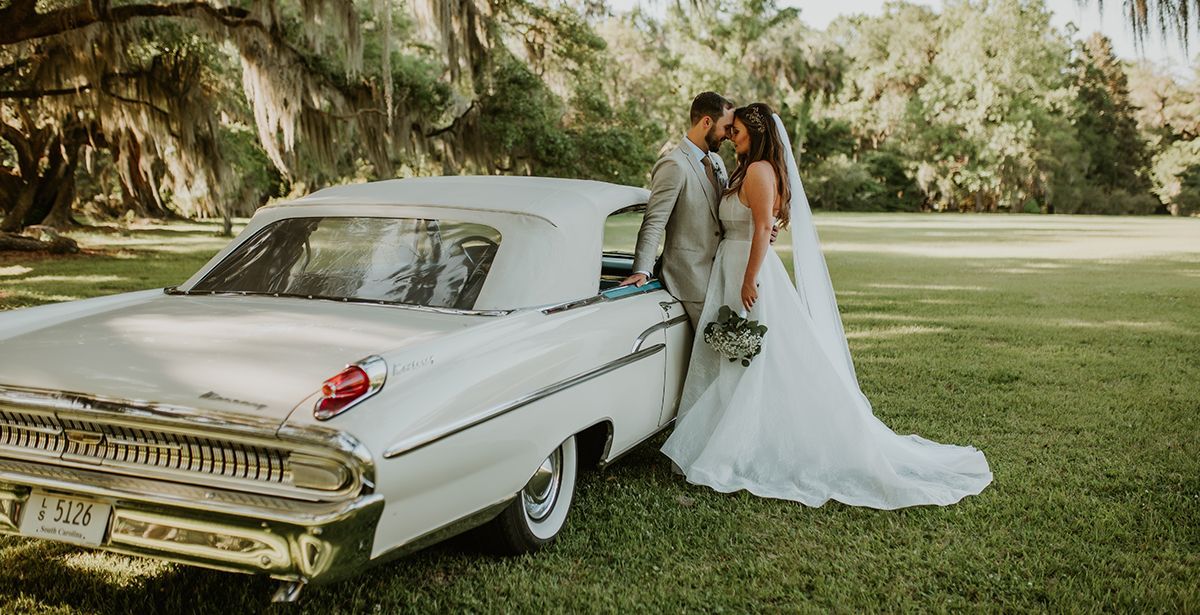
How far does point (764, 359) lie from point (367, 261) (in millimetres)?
2037

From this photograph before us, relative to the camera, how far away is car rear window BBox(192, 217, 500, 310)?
3.62 meters

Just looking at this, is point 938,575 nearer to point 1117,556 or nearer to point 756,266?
point 1117,556

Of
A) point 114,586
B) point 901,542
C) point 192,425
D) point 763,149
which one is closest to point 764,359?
point 763,149

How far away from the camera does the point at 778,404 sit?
4.62m

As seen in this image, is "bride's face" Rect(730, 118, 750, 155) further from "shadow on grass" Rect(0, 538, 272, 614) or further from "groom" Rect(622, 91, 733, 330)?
"shadow on grass" Rect(0, 538, 272, 614)

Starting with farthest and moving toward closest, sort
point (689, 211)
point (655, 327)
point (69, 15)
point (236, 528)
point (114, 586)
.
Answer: point (69, 15) → point (689, 211) → point (655, 327) → point (114, 586) → point (236, 528)

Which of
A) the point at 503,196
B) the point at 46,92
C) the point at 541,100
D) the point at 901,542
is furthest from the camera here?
the point at 541,100

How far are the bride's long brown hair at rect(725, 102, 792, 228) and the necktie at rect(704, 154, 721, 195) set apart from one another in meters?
0.10

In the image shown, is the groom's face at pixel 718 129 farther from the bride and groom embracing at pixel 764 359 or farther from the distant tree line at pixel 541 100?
the distant tree line at pixel 541 100

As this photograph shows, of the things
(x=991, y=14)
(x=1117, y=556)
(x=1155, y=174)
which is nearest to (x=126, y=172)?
(x=1117, y=556)

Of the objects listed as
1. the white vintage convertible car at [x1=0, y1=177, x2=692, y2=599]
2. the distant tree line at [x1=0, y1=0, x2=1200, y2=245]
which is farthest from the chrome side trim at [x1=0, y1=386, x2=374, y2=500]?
the distant tree line at [x1=0, y1=0, x2=1200, y2=245]

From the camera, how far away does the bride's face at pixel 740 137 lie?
189 inches

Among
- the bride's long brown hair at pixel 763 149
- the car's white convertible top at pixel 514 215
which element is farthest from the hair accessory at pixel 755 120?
the car's white convertible top at pixel 514 215

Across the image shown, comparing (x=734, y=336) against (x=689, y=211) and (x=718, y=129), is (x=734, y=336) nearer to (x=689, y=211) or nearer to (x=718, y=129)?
Answer: (x=689, y=211)
